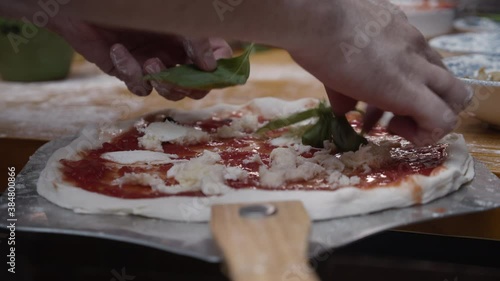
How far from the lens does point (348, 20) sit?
1.00 meters

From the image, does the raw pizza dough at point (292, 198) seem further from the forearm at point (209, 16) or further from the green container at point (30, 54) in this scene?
the green container at point (30, 54)

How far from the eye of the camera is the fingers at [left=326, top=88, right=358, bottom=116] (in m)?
1.17

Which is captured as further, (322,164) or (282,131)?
(282,131)

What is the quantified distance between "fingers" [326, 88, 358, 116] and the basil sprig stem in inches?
0.5

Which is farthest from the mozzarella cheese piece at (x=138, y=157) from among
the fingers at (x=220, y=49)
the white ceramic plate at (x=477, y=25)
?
the white ceramic plate at (x=477, y=25)

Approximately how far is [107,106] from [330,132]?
82 centimetres

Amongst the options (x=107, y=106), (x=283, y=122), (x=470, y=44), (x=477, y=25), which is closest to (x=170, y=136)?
(x=283, y=122)

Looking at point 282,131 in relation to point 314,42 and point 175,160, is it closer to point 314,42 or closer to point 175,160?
point 175,160

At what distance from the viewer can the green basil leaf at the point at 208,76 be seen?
1177 millimetres

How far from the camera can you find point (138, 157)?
1163 millimetres

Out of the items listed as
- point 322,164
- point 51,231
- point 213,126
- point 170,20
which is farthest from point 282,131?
point 51,231

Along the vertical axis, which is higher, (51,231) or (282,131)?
(51,231)

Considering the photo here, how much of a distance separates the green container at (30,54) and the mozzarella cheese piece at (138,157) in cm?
96

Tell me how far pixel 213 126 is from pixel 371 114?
364 millimetres
